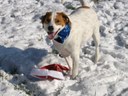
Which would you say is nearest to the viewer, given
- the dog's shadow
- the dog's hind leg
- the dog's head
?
the dog's head

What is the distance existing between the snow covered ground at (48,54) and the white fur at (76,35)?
0.29 metres

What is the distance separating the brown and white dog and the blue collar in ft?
0.11

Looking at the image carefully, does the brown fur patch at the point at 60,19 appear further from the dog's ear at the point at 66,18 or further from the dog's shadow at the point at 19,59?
the dog's shadow at the point at 19,59

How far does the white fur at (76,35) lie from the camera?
620 cm

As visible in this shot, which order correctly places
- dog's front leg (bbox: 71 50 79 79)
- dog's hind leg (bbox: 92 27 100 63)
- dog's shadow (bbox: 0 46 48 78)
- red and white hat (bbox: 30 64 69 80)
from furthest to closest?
dog's hind leg (bbox: 92 27 100 63)
dog's shadow (bbox: 0 46 48 78)
dog's front leg (bbox: 71 50 79 79)
red and white hat (bbox: 30 64 69 80)

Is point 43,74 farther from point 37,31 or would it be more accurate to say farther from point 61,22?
point 37,31

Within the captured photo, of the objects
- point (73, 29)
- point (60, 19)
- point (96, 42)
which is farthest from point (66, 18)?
point (96, 42)

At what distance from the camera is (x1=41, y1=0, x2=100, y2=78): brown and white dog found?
5750mm

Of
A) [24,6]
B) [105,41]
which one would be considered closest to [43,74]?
[105,41]

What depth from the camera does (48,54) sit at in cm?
722

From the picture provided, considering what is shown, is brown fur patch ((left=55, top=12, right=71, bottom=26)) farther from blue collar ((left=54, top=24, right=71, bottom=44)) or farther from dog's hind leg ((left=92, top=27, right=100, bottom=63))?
dog's hind leg ((left=92, top=27, right=100, bottom=63))

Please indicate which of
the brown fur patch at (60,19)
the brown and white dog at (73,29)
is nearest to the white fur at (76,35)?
the brown and white dog at (73,29)

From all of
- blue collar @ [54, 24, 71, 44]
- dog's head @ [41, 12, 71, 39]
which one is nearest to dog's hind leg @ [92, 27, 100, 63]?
blue collar @ [54, 24, 71, 44]

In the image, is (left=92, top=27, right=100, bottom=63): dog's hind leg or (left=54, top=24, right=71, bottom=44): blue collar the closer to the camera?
(left=54, top=24, right=71, bottom=44): blue collar
